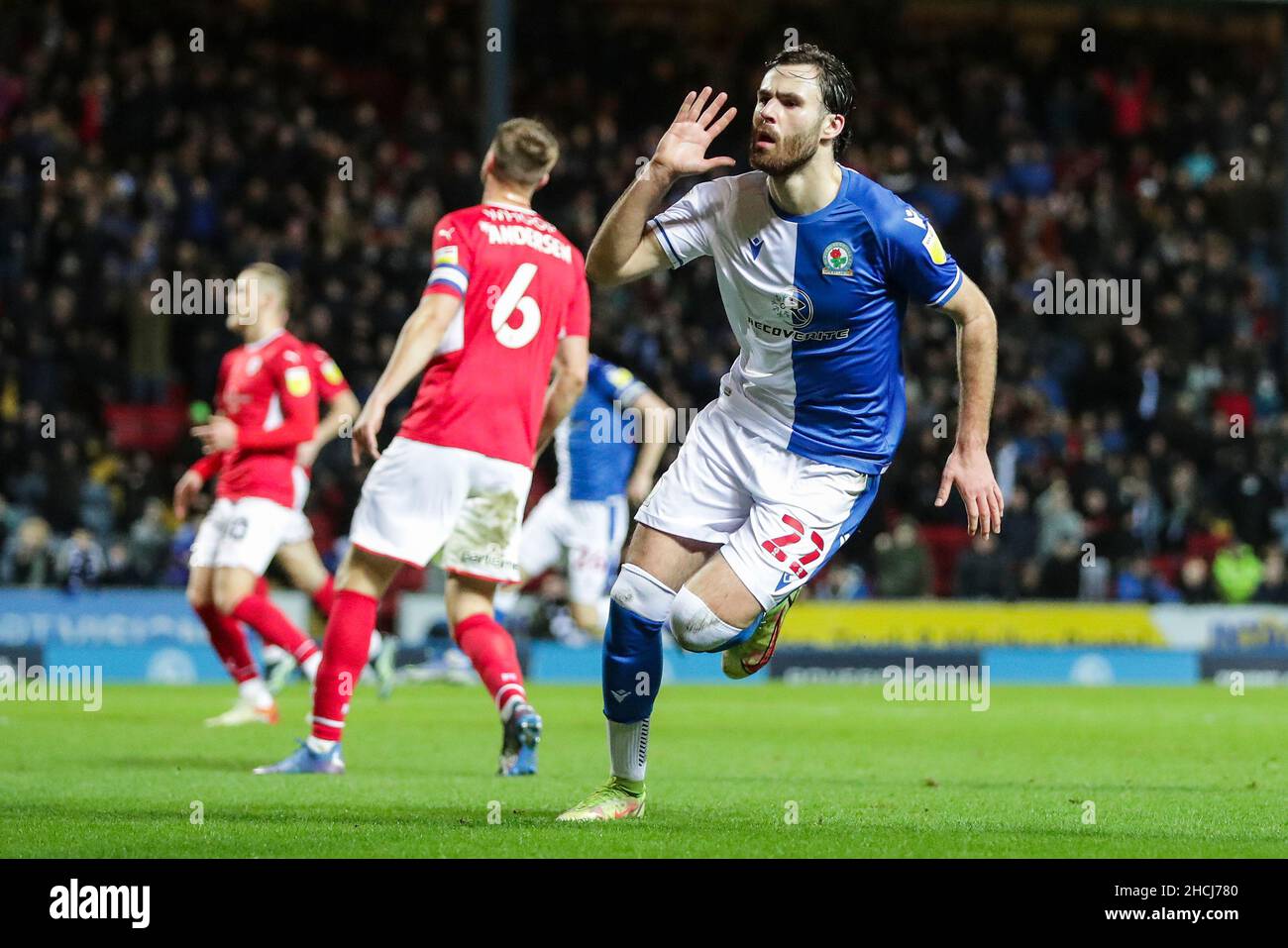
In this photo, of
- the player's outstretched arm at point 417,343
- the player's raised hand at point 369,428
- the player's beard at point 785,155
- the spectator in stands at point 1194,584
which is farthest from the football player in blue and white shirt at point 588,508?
the player's beard at point 785,155

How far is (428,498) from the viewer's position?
7.77 meters

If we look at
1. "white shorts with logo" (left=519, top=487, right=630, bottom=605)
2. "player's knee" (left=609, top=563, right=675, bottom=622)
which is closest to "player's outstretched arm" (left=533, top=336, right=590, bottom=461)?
"player's knee" (left=609, top=563, right=675, bottom=622)

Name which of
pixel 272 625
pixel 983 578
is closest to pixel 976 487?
pixel 272 625

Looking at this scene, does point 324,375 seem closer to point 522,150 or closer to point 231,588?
point 231,588

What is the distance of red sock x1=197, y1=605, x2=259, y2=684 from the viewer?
420 inches

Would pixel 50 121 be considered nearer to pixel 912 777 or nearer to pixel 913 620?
pixel 913 620

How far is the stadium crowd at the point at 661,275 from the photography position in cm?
2005

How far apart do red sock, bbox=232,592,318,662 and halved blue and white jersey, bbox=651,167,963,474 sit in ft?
14.6

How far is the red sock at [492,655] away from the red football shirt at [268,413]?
2.69 meters

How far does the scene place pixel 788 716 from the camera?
42.6ft

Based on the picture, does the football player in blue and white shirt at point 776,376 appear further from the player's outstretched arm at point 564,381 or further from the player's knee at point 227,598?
the player's knee at point 227,598

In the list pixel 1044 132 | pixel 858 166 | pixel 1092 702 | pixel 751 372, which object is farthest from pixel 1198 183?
pixel 751 372

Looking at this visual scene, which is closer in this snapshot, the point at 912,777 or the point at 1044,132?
the point at 912,777

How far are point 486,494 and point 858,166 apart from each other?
16952 mm
